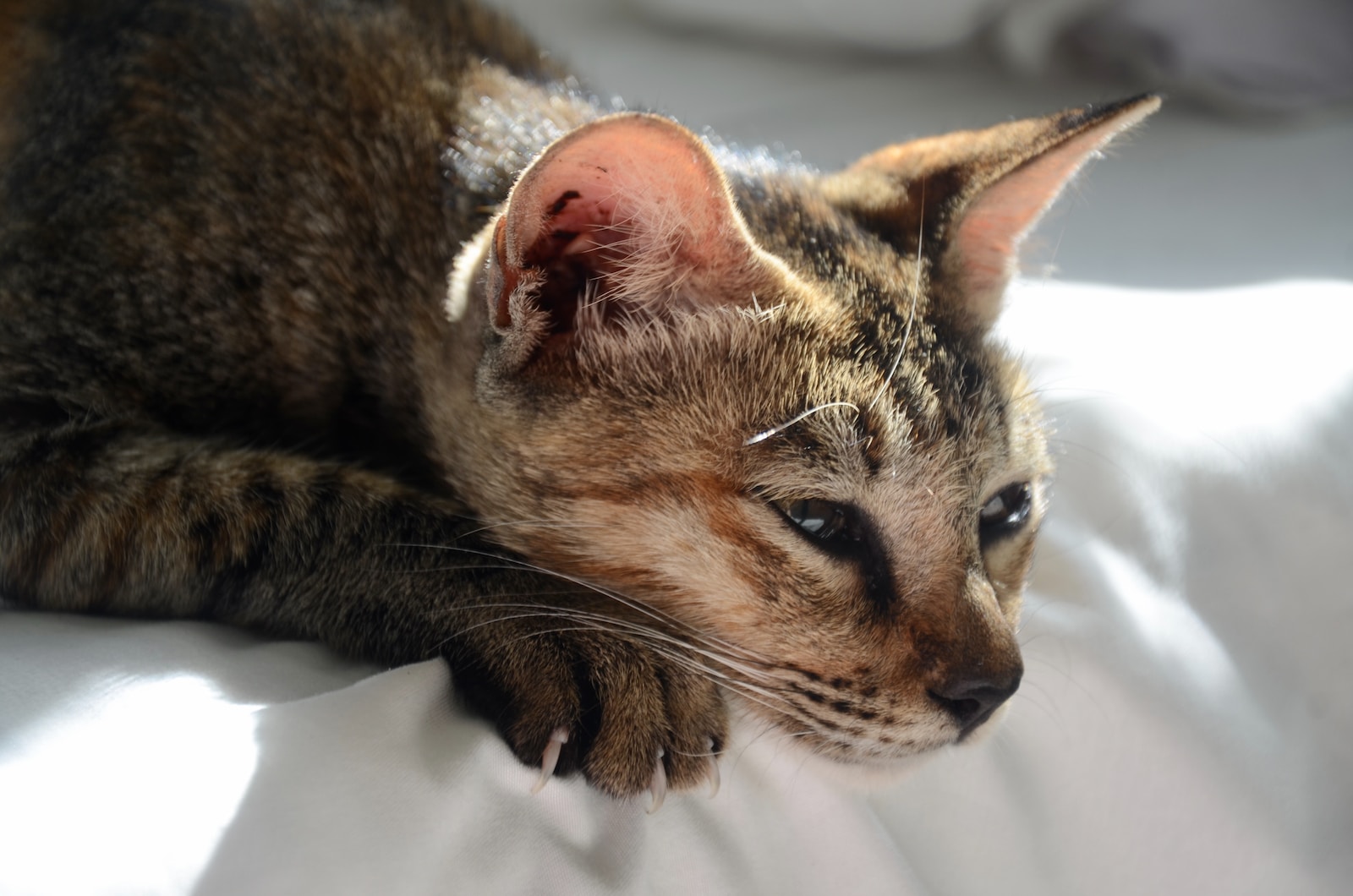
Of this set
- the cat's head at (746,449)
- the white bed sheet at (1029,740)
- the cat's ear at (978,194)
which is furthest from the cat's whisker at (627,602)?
the cat's ear at (978,194)

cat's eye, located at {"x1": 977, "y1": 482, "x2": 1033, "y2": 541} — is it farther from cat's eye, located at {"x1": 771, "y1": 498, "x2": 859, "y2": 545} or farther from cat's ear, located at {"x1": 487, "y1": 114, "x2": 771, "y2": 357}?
cat's ear, located at {"x1": 487, "y1": 114, "x2": 771, "y2": 357}

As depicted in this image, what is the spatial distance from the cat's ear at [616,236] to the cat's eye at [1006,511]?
376 millimetres

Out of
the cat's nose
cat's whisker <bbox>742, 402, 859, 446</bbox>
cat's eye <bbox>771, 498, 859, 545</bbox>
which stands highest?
cat's whisker <bbox>742, 402, 859, 446</bbox>

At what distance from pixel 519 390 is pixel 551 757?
1.19 ft

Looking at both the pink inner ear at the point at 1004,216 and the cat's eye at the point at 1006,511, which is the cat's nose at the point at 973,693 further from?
the pink inner ear at the point at 1004,216

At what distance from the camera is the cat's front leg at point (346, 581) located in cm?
95

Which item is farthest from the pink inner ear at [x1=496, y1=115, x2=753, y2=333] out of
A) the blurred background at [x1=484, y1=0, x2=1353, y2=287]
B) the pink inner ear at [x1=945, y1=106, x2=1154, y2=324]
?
the blurred background at [x1=484, y1=0, x2=1353, y2=287]

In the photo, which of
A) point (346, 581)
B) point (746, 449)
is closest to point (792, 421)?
point (746, 449)

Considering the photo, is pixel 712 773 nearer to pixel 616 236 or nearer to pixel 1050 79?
pixel 616 236

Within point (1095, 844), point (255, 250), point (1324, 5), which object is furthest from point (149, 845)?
point (1324, 5)

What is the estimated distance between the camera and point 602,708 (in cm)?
94

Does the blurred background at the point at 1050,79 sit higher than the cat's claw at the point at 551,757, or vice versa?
the blurred background at the point at 1050,79

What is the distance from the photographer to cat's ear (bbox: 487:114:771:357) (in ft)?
2.87

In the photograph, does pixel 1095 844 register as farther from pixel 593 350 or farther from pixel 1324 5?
pixel 1324 5
